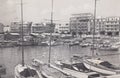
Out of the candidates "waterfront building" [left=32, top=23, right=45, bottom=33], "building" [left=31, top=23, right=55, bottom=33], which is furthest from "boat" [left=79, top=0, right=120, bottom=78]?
"waterfront building" [left=32, top=23, right=45, bottom=33]

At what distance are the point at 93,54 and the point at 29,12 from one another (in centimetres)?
119

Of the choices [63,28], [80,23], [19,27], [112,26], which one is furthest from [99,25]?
[19,27]

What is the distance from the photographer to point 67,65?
3.39 meters

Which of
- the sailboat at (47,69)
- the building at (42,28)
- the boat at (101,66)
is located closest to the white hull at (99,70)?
the boat at (101,66)

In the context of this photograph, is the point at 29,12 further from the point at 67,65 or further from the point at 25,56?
the point at 67,65

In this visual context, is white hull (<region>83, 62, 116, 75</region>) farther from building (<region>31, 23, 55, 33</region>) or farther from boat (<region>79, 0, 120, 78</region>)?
building (<region>31, 23, 55, 33</region>)

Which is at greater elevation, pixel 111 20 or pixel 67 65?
pixel 111 20

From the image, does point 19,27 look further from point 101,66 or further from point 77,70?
point 101,66

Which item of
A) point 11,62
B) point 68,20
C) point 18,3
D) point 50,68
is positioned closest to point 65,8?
point 68,20

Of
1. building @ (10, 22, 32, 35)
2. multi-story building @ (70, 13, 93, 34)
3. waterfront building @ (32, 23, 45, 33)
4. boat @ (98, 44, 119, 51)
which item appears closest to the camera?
building @ (10, 22, 32, 35)

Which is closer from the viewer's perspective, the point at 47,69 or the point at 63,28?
the point at 47,69

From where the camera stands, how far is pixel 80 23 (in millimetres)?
3393

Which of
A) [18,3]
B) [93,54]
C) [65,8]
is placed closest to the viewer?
[18,3]

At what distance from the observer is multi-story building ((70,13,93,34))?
132 inches
